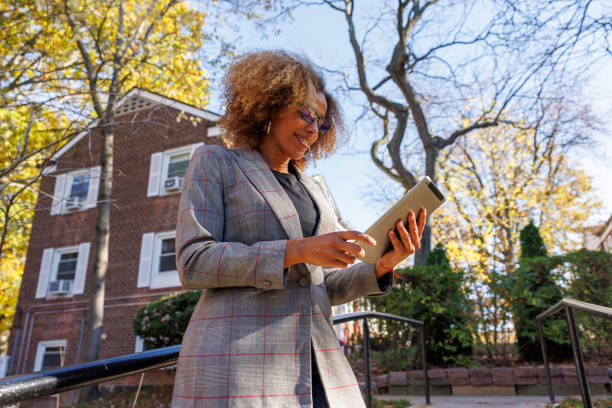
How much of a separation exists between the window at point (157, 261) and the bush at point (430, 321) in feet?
26.3

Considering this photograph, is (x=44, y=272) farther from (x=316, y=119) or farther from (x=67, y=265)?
(x=316, y=119)

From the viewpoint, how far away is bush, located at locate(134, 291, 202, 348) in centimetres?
845

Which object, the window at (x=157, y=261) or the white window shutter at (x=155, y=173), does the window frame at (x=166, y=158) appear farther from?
the window at (x=157, y=261)

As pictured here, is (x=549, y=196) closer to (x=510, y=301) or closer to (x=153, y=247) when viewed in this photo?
(x=510, y=301)

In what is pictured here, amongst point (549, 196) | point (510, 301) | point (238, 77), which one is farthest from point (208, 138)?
point (549, 196)

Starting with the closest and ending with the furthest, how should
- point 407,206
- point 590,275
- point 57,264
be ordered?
point 407,206 < point 590,275 < point 57,264

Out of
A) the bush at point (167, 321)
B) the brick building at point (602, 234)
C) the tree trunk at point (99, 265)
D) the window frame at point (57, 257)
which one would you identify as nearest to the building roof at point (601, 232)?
the brick building at point (602, 234)

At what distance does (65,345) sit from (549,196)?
18.7 metres

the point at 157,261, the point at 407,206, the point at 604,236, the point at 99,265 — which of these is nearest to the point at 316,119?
the point at 407,206

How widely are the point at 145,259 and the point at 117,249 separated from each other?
4.51 ft

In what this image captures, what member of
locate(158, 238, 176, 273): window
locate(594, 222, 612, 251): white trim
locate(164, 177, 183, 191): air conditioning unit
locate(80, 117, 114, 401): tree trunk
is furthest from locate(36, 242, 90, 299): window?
locate(594, 222, 612, 251): white trim

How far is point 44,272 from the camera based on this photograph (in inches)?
606

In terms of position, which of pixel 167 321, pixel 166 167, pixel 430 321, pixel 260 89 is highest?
pixel 166 167

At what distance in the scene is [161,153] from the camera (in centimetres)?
1452
